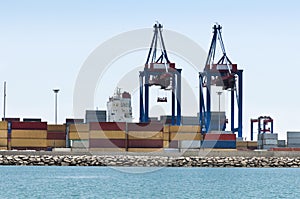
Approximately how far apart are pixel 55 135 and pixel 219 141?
56.7 feet

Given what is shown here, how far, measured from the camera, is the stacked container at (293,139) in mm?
105938

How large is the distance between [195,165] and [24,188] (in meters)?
32.4

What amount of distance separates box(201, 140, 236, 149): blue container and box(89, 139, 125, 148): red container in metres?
8.67

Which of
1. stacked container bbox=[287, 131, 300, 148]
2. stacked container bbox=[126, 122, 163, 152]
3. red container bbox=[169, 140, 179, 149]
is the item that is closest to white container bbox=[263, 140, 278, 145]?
stacked container bbox=[287, 131, 300, 148]

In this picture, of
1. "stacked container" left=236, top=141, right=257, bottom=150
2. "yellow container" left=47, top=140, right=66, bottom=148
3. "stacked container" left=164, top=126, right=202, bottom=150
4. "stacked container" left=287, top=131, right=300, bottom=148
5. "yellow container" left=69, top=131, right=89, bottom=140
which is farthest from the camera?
"stacked container" left=287, top=131, right=300, bottom=148

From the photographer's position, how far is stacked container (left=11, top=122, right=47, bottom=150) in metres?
89.9

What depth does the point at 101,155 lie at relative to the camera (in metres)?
87.6

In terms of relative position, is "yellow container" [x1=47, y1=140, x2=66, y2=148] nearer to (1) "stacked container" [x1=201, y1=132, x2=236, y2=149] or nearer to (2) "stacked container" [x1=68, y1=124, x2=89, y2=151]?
(2) "stacked container" [x1=68, y1=124, x2=89, y2=151]

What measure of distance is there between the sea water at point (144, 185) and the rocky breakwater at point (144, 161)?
2582 mm

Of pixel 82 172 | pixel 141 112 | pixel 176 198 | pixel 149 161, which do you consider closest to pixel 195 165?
pixel 149 161

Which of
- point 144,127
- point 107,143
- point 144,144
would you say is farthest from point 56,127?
point 144,144

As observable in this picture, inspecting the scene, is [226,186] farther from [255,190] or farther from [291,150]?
[291,150]

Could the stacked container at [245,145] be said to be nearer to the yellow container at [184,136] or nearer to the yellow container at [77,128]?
the yellow container at [184,136]

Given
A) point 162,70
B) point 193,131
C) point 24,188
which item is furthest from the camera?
point 162,70
